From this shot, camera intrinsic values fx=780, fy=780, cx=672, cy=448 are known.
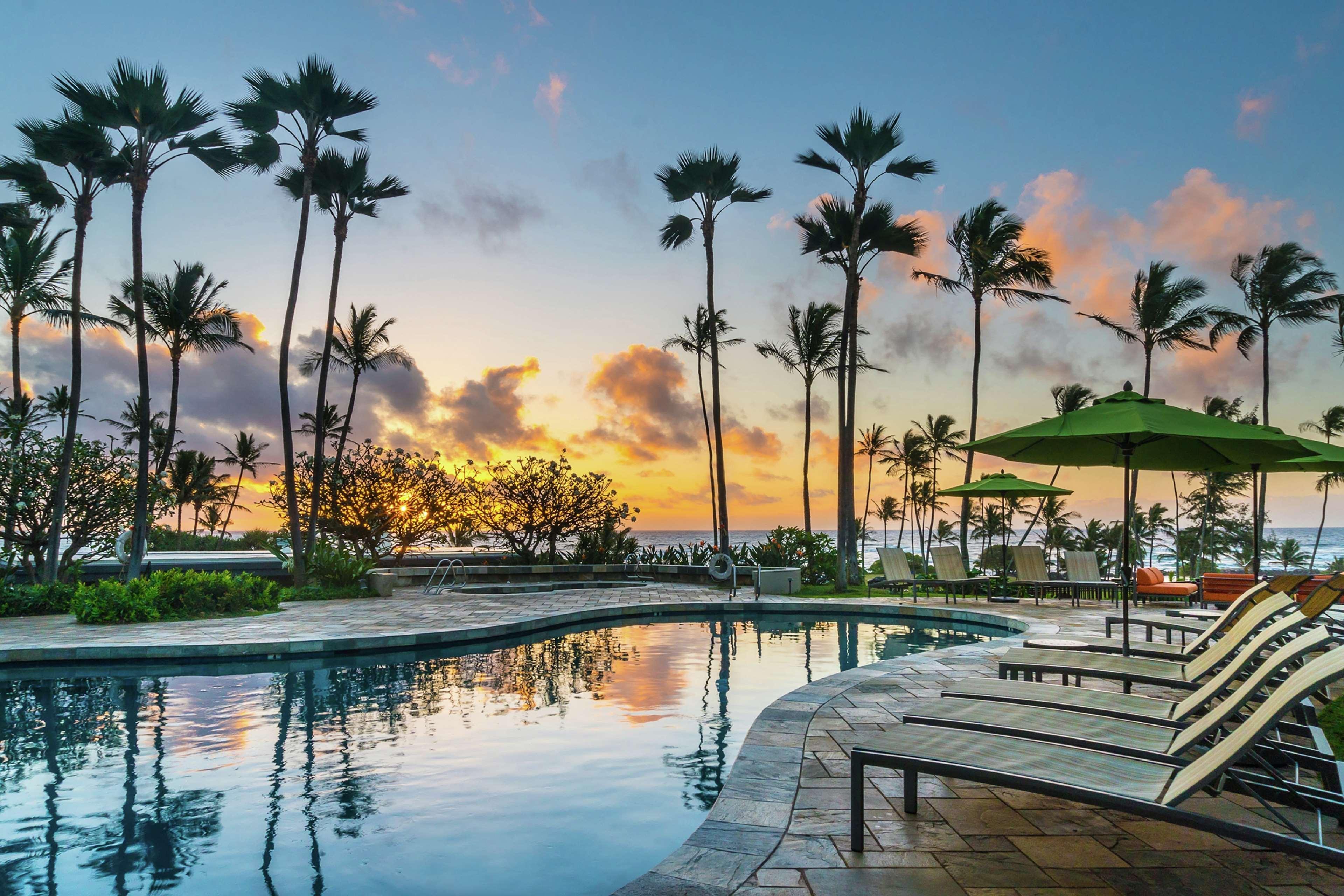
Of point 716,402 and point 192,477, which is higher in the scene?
point 716,402

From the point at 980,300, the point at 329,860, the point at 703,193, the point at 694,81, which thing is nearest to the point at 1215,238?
the point at 980,300

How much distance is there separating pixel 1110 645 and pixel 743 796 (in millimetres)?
3652

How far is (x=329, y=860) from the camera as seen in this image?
3.67 m

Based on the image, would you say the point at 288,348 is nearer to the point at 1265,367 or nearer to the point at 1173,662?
the point at 1173,662

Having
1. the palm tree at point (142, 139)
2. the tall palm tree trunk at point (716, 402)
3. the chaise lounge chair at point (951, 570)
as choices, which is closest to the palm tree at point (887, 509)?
the tall palm tree trunk at point (716, 402)

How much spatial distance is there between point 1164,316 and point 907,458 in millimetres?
15230

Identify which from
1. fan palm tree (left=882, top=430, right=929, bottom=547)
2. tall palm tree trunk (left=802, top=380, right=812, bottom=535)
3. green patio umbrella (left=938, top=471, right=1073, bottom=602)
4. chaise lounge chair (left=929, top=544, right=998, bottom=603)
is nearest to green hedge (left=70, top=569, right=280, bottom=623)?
chaise lounge chair (left=929, top=544, right=998, bottom=603)

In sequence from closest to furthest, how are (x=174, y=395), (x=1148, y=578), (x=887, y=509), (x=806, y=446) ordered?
(x=1148, y=578) < (x=174, y=395) < (x=806, y=446) < (x=887, y=509)

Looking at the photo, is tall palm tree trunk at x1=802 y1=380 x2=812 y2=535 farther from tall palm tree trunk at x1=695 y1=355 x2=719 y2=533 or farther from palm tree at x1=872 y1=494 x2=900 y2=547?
palm tree at x1=872 y1=494 x2=900 y2=547

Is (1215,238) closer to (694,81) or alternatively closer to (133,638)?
(694,81)

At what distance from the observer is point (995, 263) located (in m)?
20.7

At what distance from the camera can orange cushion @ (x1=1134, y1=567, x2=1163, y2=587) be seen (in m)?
15.1

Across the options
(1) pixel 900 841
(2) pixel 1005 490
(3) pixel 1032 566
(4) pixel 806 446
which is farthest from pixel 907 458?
(1) pixel 900 841

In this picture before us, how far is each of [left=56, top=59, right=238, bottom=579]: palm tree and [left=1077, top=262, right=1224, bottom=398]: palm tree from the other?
22.4 metres
